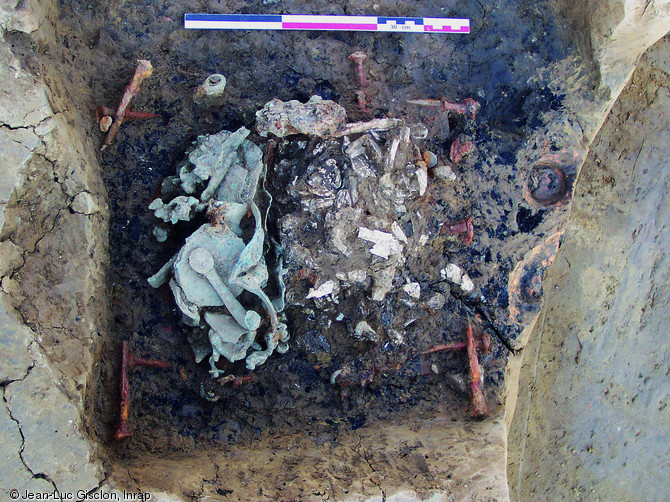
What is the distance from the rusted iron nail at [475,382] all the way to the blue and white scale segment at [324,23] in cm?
206

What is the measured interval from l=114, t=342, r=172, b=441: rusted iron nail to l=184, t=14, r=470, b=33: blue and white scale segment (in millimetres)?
2136

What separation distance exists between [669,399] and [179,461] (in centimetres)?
324

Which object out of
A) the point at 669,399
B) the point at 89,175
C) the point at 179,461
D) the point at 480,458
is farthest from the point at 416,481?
the point at 89,175

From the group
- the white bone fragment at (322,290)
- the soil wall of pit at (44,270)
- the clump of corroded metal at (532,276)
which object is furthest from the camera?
the clump of corroded metal at (532,276)

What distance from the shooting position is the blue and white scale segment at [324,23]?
3613 millimetres

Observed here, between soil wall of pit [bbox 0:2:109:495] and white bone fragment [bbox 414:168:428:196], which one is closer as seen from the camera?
soil wall of pit [bbox 0:2:109:495]

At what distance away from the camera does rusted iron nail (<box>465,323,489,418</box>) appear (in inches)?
130

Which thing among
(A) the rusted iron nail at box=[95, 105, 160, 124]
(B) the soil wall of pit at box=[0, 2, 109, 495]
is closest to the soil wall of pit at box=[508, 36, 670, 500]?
(B) the soil wall of pit at box=[0, 2, 109, 495]

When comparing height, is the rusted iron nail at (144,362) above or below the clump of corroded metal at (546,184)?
below

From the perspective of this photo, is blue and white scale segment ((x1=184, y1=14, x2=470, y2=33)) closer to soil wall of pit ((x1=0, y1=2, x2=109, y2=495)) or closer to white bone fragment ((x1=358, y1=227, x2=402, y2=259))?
soil wall of pit ((x1=0, y1=2, x2=109, y2=495))

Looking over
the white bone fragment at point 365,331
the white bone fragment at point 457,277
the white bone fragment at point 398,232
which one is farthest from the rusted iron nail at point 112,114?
the white bone fragment at point 457,277

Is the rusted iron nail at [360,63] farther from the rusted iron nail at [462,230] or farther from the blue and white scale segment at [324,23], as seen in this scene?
the rusted iron nail at [462,230]

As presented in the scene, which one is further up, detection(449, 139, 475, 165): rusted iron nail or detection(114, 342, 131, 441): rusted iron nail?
detection(449, 139, 475, 165): rusted iron nail

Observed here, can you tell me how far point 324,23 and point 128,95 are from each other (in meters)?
1.37
